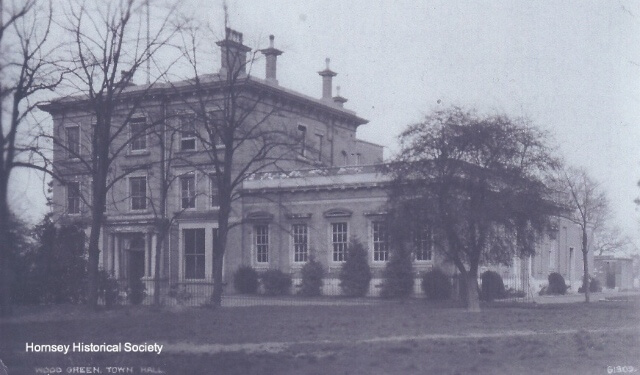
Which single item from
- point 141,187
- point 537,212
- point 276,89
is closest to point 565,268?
point 537,212

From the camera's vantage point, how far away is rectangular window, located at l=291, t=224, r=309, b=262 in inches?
1184

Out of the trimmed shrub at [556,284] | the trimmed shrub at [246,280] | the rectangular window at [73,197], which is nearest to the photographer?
the rectangular window at [73,197]

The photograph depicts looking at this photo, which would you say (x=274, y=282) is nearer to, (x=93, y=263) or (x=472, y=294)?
(x=472, y=294)

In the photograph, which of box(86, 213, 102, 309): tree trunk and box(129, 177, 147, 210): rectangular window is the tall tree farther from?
box(86, 213, 102, 309): tree trunk

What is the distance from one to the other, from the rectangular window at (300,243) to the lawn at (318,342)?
11.7 m

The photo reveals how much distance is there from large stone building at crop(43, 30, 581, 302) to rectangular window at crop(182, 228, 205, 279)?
0.04 m

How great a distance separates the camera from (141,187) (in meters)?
20.2

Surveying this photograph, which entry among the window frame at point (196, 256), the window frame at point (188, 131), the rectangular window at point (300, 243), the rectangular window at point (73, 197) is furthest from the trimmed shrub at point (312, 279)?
the rectangular window at point (73, 197)

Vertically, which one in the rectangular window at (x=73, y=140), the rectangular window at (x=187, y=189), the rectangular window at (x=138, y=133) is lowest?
the rectangular window at (x=187, y=189)

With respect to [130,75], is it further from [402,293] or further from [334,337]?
[402,293]

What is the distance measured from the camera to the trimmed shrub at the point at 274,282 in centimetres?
2853

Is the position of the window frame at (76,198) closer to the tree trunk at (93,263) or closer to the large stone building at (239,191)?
the large stone building at (239,191)

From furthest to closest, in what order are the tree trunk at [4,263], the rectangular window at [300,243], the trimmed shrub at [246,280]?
1. the rectangular window at [300,243]
2. the trimmed shrub at [246,280]
3. the tree trunk at [4,263]

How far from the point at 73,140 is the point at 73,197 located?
149 centimetres
